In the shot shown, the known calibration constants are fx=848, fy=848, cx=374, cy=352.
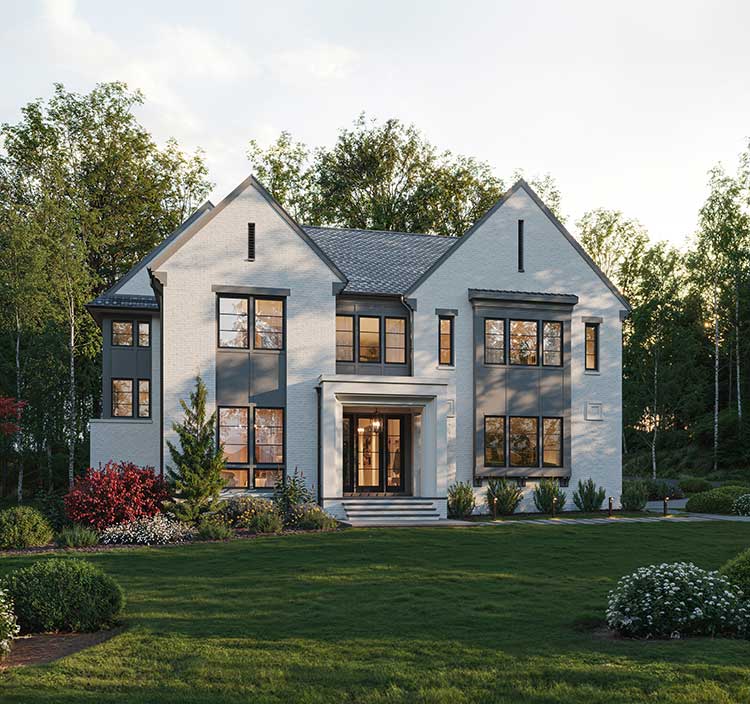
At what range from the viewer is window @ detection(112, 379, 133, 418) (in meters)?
27.9

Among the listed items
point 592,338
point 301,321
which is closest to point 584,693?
point 301,321

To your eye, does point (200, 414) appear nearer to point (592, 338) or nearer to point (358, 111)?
point (592, 338)

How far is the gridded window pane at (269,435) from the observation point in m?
24.8

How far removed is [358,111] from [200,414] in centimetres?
3054

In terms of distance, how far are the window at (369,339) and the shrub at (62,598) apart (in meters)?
16.2

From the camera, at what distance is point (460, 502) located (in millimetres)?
25438

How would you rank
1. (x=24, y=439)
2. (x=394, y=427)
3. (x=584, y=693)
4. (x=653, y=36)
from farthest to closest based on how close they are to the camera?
(x=24, y=439) < (x=394, y=427) < (x=653, y=36) < (x=584, y=693)

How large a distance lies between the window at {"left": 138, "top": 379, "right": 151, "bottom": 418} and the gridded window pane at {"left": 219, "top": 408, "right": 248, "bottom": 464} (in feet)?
14.8

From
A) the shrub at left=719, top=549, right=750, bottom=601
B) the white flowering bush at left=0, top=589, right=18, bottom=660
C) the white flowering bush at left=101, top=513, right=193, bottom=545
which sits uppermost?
the shrub at left=719, top=549, right=750, bottom=601

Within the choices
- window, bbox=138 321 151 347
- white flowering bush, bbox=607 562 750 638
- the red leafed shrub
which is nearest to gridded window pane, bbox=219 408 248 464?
the red leafed shrub

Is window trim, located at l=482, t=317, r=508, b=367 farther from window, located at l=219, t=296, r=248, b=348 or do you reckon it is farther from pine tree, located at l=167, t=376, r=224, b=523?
pine tree, located at l=167, t=376, r=224, b=523

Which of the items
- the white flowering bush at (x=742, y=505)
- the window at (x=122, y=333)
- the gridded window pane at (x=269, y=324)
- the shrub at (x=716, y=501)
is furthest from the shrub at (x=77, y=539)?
the white flowering bush at (x=742, y=505)

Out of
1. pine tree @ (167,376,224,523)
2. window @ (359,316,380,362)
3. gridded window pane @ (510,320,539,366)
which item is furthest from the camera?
gridded window pane @ (510,320,539,366)

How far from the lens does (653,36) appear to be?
1848 centimetres
